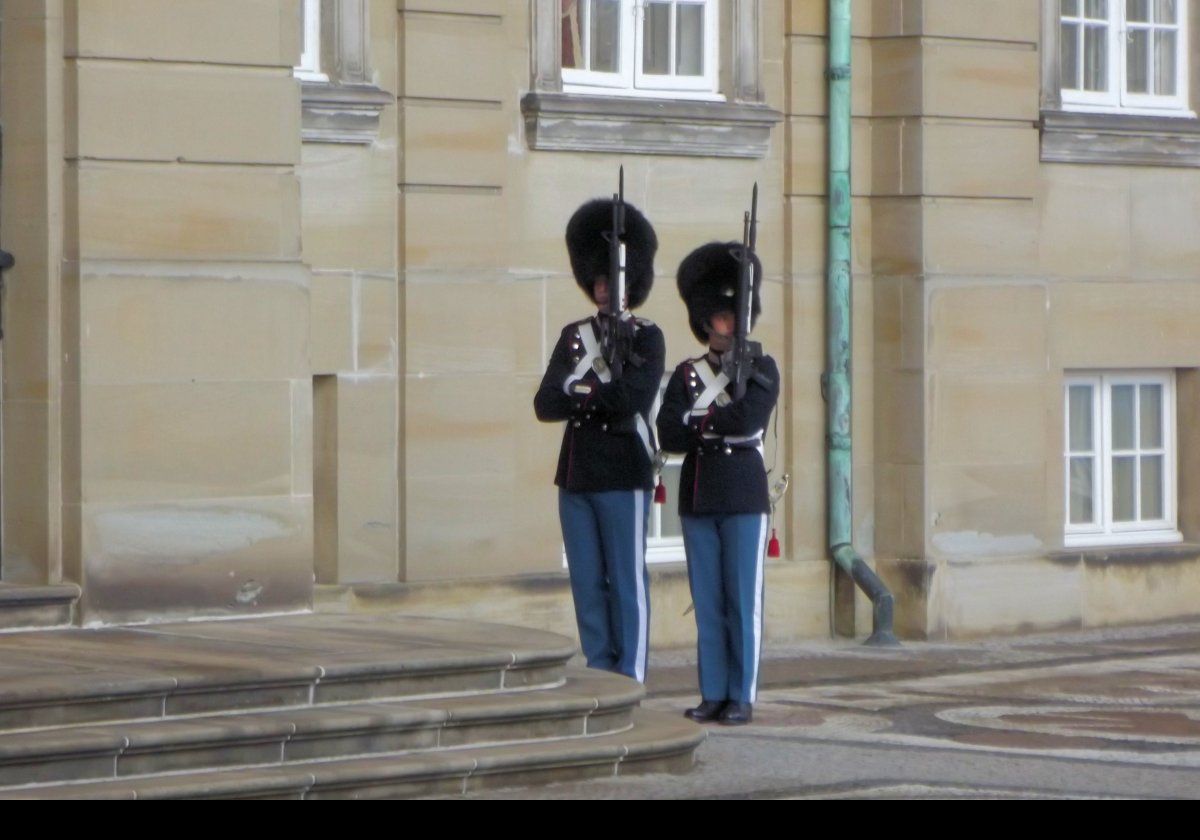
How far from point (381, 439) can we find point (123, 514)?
2.37m

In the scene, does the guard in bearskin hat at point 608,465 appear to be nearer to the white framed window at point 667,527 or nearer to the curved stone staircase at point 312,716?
the curved stone staircase at point 312,716

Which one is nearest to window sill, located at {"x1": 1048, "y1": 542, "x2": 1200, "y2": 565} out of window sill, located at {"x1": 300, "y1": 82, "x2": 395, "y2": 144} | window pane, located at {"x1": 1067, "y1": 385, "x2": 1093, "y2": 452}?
window pane, located at {"x1": 1067, "y1": 385, "x2": 1093, "y2": 452}

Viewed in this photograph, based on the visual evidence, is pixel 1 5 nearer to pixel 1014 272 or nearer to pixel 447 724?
pixel 447 724

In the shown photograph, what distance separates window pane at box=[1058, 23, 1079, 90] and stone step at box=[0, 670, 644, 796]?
6.44 m

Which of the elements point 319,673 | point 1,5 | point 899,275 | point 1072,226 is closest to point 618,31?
point 899,275

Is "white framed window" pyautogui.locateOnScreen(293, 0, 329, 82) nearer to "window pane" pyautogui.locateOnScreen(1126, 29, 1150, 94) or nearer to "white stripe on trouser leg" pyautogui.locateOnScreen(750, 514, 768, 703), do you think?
"white stripe on trouser leg" pyautogui.locateOnScreen(750, 514, 768, 703)

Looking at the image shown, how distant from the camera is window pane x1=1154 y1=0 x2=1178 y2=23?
14547 millimetres

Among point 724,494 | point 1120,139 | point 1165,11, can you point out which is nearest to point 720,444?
point 724,494

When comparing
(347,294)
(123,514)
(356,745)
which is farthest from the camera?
(347,294)

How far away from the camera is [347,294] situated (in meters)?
11.7

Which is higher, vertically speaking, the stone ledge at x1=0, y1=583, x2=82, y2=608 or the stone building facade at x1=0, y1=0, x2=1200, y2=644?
the stone building facade at x1=0, y1=0, x2=1200, y2=644

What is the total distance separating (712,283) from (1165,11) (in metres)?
5.66

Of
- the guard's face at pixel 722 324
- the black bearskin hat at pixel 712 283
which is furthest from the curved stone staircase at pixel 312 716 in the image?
the black bearskin hat at pixel 712 283

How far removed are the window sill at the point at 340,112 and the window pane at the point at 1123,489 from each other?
505cm
